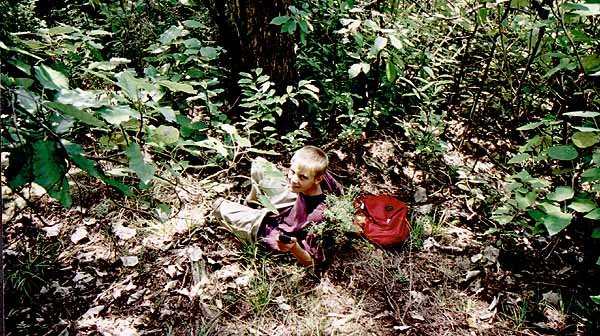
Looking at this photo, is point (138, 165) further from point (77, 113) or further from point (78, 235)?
point (78, 235)

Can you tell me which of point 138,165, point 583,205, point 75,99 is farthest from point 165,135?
point 583,205

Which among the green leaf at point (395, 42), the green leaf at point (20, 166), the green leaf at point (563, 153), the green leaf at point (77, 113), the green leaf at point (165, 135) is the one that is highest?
the green leaf at point (77, 113)

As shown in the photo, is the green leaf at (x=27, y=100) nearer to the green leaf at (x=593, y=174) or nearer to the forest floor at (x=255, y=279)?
the forest floor at (x=255, y=279)


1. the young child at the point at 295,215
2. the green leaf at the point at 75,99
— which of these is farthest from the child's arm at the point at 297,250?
the green leaf at the point at 75,99

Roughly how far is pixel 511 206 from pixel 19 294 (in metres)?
3.22

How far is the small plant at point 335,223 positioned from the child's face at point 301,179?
0.16 m

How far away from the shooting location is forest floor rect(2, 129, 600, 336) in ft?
9.22

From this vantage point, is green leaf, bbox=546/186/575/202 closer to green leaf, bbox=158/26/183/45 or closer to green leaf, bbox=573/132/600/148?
green leaf, bbox=573/132/600/148

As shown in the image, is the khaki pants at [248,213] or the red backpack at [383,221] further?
the red backpack at [383,221]

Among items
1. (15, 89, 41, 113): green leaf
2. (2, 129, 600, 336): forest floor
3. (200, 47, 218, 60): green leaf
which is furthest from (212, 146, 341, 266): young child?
(15, 89, 41, 113): green leaf

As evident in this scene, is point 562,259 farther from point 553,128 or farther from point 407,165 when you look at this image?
point 407,165

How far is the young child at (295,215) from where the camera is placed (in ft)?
10.3

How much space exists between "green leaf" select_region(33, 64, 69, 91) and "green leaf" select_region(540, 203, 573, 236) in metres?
2.24

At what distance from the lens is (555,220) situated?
241 cm
